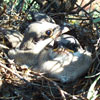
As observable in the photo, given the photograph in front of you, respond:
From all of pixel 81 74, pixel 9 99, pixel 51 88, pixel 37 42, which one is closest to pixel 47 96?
pixel 51 88

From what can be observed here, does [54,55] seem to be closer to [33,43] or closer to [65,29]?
[33,43]

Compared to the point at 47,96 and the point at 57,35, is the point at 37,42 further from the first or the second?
the point at 47,96

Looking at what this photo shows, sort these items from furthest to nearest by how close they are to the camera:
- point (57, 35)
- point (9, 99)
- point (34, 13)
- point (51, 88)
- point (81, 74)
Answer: point (34, 13)
point (57, 35)
point (81, 74)
point (51, 88)
point (9, 99)

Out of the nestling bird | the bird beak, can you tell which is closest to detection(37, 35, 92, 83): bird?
the nestling bird

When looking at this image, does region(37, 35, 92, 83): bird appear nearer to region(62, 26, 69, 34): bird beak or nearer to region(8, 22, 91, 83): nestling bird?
region(8, 22, 91, 83): nestling bird

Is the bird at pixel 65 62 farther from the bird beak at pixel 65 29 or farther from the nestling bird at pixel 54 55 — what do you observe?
the bird beak at pixel 65 29

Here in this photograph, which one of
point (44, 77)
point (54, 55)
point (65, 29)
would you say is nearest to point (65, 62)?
point (54, 55)

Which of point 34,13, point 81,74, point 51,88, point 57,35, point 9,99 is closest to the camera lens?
point 9,99

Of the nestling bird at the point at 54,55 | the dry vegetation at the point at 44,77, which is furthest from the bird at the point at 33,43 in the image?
the dry vegetation at the point at 44,77
